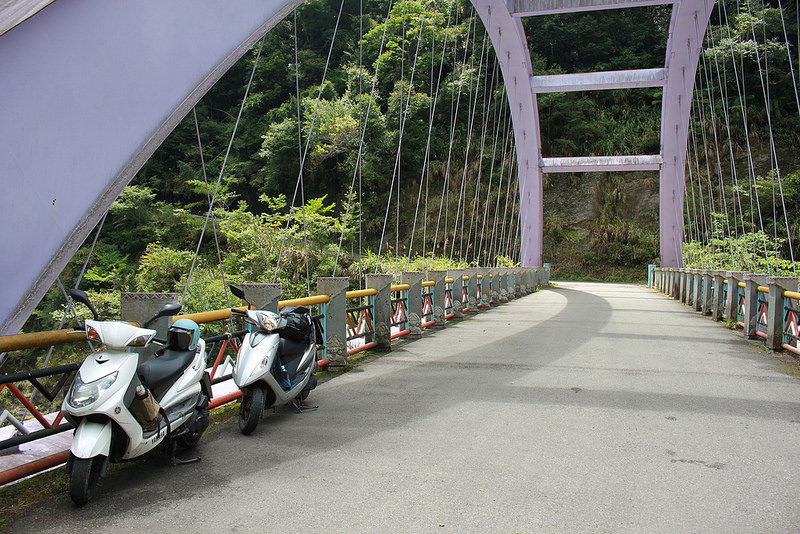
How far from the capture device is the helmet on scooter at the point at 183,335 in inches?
138

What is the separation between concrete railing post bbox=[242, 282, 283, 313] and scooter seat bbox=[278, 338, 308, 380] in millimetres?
532

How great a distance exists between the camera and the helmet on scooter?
3494mm

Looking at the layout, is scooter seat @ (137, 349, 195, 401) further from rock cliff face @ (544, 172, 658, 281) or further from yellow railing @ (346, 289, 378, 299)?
rock cliff face @ (544, 172, 658, 281)

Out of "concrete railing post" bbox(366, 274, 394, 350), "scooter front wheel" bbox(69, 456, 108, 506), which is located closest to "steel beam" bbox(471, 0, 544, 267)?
"concrete railing post" bbox(366, 274, 394, 350)

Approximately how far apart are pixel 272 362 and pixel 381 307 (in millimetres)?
3405

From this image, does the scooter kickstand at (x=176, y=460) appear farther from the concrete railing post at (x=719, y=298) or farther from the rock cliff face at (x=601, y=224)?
the rock cliff face at (x=601, y=224)

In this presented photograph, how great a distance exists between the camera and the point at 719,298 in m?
11.9

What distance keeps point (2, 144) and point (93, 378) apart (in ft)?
5.81

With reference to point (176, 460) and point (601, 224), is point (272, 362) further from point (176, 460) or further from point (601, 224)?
point (601, 224)

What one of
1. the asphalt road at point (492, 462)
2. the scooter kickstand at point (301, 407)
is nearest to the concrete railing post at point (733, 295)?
the asphalt road at point (492, 462)

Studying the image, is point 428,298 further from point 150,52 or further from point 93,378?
point 93,378

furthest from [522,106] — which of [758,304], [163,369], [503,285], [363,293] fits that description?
[163,369]

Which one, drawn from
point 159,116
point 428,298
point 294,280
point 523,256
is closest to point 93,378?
point 159,116

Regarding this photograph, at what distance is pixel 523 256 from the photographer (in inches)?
1072
